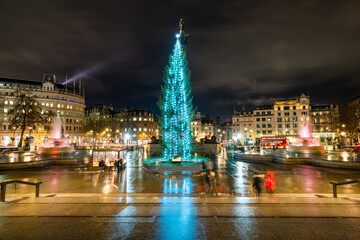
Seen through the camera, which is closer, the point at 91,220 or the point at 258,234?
the point at 258,234

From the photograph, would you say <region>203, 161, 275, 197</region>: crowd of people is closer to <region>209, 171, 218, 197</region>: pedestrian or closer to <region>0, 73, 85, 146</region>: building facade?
<region>209, 171, 218, 197</region>: pedestrian

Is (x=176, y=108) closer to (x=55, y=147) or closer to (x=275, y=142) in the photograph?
(x=55, y=147)

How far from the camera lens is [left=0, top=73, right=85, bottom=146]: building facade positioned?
7731 cm

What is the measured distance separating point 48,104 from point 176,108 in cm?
8742

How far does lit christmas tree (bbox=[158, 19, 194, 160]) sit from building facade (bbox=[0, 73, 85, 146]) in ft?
237

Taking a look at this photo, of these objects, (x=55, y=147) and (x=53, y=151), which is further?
(x=55, y=147)

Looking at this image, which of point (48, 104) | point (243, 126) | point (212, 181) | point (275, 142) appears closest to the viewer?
point (212, 181)

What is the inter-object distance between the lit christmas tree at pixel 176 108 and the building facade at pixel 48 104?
7224 centimetres

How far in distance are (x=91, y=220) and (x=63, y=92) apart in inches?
3858

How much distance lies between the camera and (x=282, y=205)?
32.0ft

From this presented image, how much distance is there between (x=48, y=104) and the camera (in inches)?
3396

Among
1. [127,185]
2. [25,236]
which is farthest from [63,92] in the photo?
[25,236]

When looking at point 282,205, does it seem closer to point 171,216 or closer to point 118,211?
point 171,216

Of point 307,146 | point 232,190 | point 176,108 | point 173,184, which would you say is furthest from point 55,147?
point 307,146
